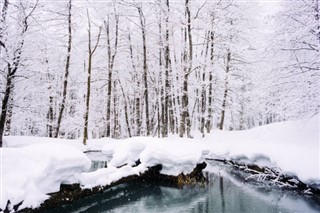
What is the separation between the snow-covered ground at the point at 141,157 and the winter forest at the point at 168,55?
154 centimetres

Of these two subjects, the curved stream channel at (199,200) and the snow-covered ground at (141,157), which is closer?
the snow-covered ground at (141,157)

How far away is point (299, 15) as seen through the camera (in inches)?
492

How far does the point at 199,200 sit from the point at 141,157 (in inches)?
137

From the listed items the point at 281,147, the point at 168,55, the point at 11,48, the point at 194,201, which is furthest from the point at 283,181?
the point at 168,55

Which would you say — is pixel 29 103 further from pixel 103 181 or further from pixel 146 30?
pixel 146 30

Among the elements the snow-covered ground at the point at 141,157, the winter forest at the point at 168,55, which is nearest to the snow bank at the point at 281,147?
the snow-covered ground at the point at 141,157

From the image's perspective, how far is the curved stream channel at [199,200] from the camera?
9.41 metres

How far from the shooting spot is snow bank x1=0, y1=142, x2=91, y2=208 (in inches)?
273

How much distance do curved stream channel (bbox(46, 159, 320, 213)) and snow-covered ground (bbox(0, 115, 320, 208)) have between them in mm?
687

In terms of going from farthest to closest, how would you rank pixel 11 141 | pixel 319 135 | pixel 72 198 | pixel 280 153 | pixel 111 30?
pixel 111 30, pixel 11 141, pixel 319 135, pixel 280 153, pixel 72 198

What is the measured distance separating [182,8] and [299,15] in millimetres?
9843

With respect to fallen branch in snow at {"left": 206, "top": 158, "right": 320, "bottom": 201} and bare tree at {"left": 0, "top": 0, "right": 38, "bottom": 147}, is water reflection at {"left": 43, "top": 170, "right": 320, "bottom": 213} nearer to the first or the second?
fallen branch in snow at {"left": 206, "top": 158, "right": 320, "bottom": 201}

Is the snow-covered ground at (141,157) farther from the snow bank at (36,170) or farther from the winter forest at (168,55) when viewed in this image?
the winter forest at (168,55)

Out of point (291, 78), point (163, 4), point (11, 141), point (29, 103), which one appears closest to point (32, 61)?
point (29, 103)
